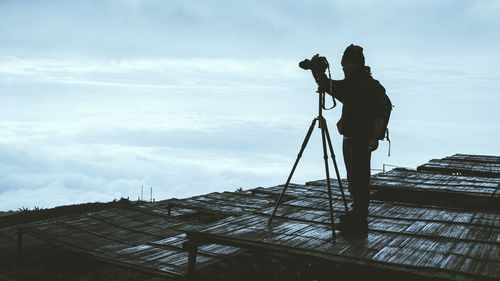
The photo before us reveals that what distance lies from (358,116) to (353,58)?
0.78m

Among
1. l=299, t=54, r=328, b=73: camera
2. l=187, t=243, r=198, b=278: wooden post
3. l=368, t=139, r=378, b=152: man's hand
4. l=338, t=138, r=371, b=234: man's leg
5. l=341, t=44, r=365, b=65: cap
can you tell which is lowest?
l=187, t=243, r=198, b=278: wooden post

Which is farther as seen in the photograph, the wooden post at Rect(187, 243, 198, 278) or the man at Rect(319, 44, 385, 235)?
the wooden post at Rect(187, 243, 198, 278)

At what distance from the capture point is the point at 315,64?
544cm

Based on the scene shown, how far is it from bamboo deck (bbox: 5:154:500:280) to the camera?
2.29 meters

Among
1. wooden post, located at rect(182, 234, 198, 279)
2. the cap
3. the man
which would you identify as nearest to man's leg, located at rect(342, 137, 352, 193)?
the man

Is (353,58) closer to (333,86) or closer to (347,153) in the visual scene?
(333,86)

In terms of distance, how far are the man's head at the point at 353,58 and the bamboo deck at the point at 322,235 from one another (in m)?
2.35

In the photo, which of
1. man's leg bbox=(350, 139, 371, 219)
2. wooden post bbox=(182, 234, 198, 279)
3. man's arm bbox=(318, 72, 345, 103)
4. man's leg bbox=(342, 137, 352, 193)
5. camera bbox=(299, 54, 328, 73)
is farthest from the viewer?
wooden post bbox=(182, 234, 198, 279)

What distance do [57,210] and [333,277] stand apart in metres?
19.0

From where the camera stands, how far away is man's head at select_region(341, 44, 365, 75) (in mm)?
5598

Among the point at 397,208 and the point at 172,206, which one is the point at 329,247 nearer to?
the point at 397,208

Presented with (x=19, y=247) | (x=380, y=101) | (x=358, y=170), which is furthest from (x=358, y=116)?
(x=19, y=247)

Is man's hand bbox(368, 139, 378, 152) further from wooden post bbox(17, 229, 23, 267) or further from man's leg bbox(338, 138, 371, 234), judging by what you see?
wooden post bbox(17, 229, 23, 267)

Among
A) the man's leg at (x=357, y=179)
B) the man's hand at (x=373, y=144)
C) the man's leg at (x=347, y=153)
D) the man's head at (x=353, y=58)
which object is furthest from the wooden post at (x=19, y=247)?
the man's head at (x=353, y=58)
